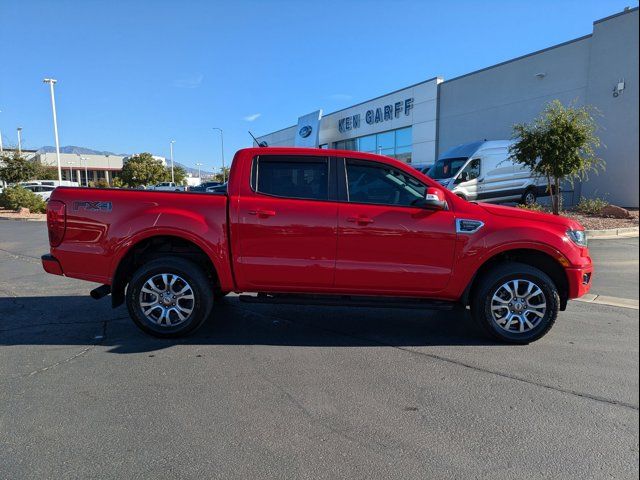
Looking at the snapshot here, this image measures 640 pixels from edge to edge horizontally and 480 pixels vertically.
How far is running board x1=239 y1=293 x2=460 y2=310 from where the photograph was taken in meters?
4.47

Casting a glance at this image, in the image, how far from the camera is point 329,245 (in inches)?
174

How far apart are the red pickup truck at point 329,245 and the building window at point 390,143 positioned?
25941 mm

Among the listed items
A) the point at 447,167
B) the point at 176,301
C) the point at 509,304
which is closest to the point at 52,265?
the point at 176,301

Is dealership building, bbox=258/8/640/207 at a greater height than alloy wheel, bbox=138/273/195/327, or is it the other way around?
dealership building, bbox=258/8/640/207

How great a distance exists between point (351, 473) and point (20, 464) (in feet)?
6.41

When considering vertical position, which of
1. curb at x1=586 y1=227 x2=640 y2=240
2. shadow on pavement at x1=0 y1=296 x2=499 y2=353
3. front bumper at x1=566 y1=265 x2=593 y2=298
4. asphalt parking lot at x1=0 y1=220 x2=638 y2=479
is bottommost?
asphalt parking lot at x1=0 y1=220 x2=638 y2=479

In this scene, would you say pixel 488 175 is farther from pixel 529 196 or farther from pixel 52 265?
pixel 52 265

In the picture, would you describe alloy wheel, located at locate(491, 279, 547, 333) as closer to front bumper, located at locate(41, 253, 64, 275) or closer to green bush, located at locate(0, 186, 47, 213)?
front bumper, located at locate(41, 253, 64, 275)

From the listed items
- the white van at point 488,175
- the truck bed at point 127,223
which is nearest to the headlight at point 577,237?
the truck bed at point 127,223

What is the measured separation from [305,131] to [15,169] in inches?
911

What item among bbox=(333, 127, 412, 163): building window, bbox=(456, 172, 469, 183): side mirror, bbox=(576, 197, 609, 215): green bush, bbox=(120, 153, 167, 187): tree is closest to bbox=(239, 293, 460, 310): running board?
bbox=(456, 172, 469, 183): side mirror

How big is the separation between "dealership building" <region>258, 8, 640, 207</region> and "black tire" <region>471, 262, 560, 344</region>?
7822mm

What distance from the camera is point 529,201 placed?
58.2 feet

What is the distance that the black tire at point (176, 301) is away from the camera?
446 cm
